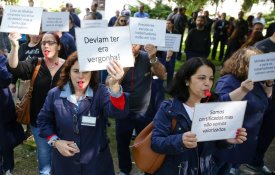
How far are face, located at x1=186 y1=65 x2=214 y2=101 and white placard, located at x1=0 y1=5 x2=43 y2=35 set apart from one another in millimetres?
2139

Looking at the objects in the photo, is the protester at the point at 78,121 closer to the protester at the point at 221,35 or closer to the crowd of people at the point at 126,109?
the crowd of people at the point at 126,109

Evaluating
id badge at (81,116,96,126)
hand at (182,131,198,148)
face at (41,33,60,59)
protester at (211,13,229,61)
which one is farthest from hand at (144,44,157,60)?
protester at (211,13,229,61)

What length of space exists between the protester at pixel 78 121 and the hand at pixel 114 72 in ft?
0.60

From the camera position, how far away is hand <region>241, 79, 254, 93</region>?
3.34 m

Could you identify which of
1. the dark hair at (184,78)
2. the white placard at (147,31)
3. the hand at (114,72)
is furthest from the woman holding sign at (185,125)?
the white placard at (147,31)

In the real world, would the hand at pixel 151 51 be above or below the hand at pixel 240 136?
above

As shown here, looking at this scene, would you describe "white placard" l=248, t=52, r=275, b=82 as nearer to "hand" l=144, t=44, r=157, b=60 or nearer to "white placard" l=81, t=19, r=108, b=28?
"hand" l=144, t=44, r=157, b=60

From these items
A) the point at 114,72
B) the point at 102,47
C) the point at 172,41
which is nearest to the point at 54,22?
the point at 172,41

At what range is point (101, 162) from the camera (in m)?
3.01

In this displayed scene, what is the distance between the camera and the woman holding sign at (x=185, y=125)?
8.84 ft

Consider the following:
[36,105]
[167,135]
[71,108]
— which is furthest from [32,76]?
[167,135]

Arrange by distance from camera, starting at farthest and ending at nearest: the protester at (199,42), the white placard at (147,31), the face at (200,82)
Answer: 1. the protester at (199,42)
2. the white placard at (147,31)
3. the face at (200,82)

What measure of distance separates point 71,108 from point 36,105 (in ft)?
4.25

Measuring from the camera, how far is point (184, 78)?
293 centimetres
